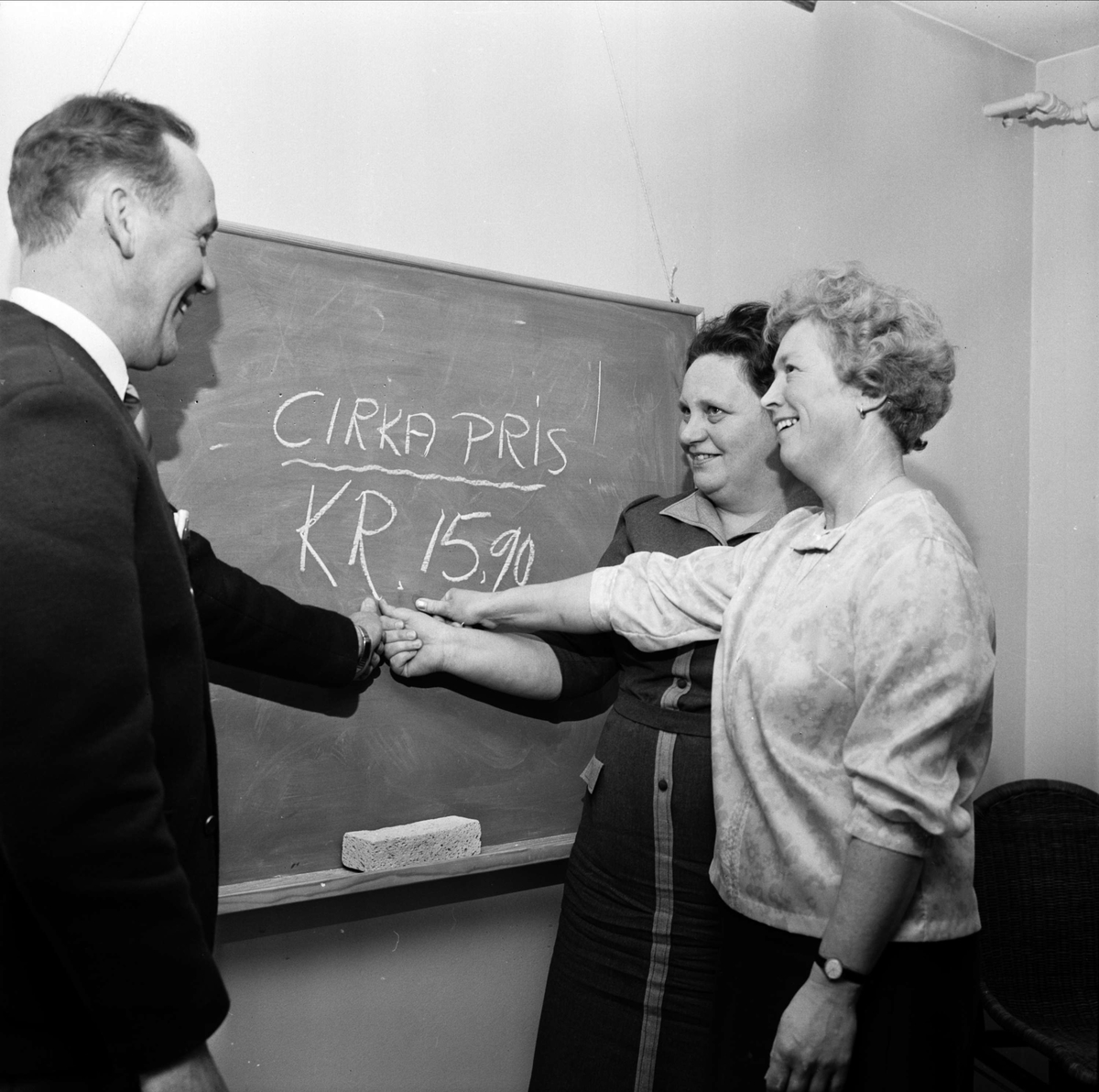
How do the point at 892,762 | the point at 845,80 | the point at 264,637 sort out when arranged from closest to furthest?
the point at 892,762 → the point at 264,637 → the point at 845,80

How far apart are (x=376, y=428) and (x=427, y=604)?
12.0 inches

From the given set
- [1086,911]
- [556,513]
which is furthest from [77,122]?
[1086,911]

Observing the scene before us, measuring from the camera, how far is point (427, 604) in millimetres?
1798

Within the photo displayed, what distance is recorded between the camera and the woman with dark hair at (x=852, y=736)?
130cm

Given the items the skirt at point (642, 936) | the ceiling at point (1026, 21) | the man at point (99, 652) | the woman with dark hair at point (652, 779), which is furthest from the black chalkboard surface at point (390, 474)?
the ceiling at point (1026, 21)

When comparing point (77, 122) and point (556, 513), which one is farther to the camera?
point (556, 513)

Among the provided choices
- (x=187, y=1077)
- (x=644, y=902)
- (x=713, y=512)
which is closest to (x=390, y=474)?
(x=713, y=512)

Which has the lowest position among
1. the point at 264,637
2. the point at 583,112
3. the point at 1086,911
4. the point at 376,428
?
the point at 1086,911

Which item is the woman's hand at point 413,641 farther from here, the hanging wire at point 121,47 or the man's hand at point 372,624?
the hanging wire at point 121,47

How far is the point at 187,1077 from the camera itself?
979 millimetres

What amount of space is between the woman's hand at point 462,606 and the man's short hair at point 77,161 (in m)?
0.82

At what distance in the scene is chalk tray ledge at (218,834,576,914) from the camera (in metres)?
1.61

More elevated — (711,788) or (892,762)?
(892,762)

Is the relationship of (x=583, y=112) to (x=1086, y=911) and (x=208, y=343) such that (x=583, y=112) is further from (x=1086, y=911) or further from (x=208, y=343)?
(x=1086, y=911)
